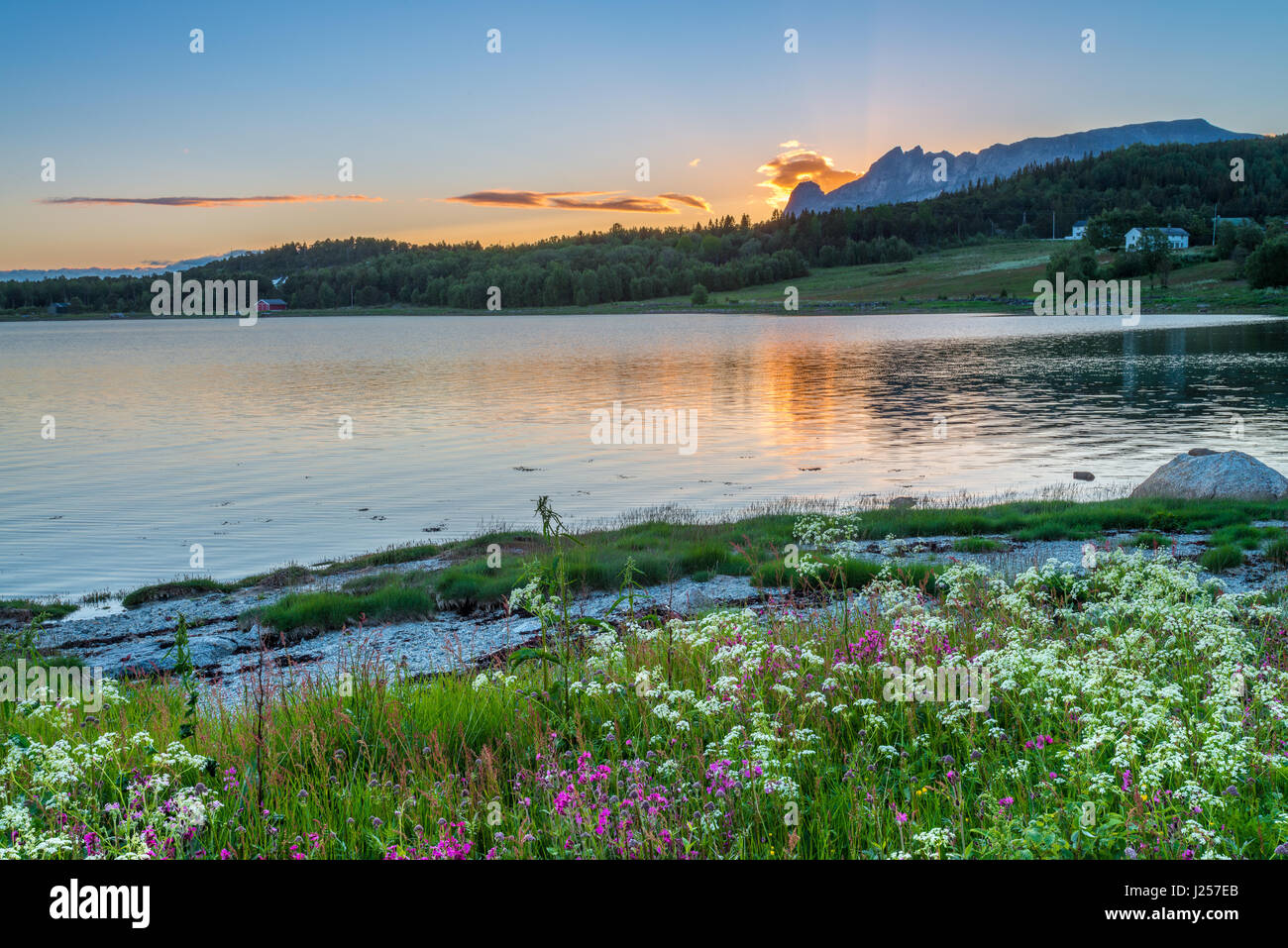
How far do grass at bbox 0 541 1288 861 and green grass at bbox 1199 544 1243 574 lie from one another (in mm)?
8498

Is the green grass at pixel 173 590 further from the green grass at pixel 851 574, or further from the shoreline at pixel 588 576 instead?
the green grass at pixel 851 574

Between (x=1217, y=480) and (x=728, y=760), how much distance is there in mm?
24661

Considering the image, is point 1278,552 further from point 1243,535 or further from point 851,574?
point 851,574

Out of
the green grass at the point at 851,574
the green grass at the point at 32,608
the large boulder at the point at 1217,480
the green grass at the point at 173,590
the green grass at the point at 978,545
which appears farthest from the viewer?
the large boulder at the point at 1217,480

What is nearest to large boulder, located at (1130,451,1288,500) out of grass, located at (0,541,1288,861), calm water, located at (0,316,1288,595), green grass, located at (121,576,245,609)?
calm water, located at (0,316,1288,595)

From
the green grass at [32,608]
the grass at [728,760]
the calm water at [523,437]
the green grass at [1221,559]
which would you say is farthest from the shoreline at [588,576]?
the grass at [728,760]

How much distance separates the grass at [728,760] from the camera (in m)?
5.02

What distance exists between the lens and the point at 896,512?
2450cm

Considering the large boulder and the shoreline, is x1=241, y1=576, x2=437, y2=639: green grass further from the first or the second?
the large boulder

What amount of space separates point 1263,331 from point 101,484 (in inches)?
4114

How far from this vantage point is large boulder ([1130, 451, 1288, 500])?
24641mm

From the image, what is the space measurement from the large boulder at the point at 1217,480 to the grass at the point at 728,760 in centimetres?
1817

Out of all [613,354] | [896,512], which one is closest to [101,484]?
[896,512]

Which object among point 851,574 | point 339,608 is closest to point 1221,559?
point 851,574
